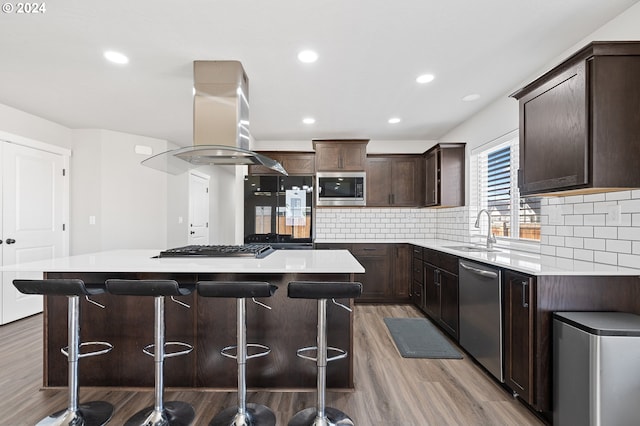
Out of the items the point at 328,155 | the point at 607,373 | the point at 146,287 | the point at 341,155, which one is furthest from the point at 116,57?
the point at 607,373

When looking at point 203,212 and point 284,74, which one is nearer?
point 284,74

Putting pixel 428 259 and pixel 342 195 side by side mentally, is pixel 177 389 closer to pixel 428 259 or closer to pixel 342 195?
pixel 428 259

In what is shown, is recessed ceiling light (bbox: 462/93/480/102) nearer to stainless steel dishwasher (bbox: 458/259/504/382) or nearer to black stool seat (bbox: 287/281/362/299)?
stainless steel dishwasher (bbox: 458/259/504/382)

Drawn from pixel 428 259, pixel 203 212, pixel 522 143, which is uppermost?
pixel 522 143

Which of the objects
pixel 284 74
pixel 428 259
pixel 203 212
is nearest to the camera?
pixel 284 74

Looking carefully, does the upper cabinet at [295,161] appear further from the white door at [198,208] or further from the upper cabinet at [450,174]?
the white door at [198,208]

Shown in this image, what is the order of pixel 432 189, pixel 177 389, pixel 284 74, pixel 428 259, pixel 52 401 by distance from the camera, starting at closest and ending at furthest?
pixel 52 401
pixel 177 389
pixel 284 74
pixel 428 259
pixel 432 189

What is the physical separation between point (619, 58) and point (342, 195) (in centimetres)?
328

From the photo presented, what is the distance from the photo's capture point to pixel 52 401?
2088 mm

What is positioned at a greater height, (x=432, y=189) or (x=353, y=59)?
(x=353, y=59)

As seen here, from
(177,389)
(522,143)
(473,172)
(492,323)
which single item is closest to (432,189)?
(473,172)

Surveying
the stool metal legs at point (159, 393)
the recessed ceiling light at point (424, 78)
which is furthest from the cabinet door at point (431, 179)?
the stool metal legs at point (159, 393)

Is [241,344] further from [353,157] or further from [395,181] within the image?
[395,181]

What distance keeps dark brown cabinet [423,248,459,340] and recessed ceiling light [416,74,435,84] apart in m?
1.66
